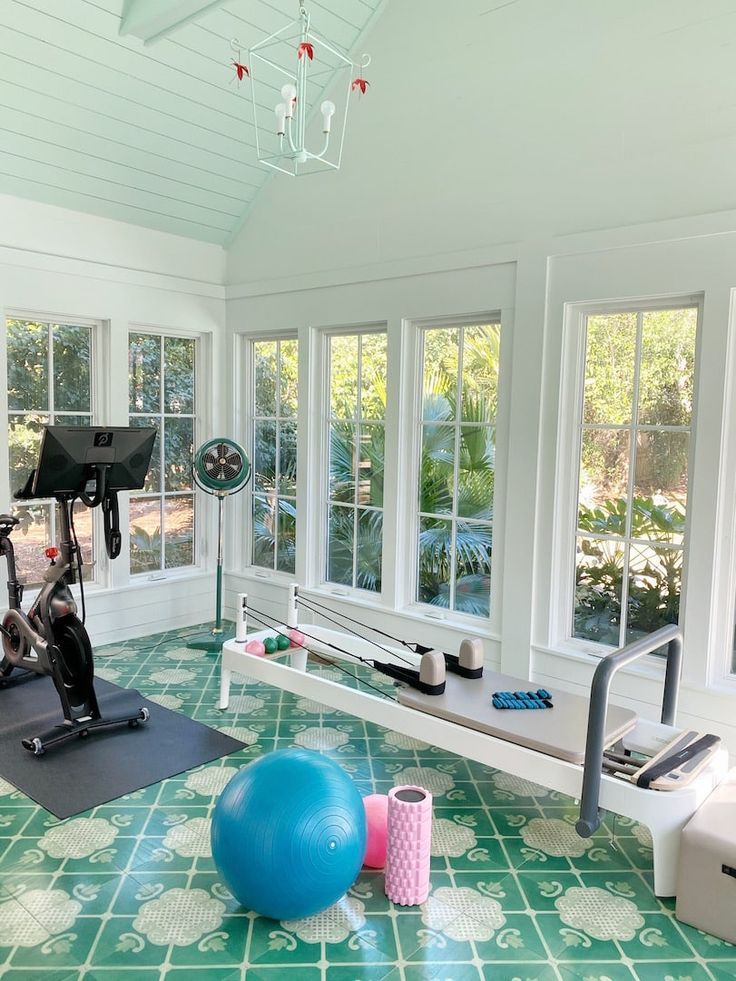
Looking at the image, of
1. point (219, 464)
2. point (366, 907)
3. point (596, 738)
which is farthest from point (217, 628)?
point (596, 738)

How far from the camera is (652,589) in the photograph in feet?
13.7

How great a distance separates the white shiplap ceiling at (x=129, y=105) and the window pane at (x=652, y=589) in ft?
12.2

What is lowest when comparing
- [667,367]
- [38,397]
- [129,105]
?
[38,397]

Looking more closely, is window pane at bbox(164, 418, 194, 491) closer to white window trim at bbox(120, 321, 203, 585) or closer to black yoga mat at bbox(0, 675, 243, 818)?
white window trim at bbox(120, 321, 203, 585)

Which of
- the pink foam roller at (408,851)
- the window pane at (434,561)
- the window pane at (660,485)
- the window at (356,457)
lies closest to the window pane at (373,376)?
the window at (356,457)

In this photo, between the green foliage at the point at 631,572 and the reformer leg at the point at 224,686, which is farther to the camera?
the reformer leg at the point at 224,686

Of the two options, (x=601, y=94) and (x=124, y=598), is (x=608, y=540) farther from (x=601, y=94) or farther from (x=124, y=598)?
(x=124, y=598)

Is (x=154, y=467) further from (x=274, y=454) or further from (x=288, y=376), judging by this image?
(x=288, y=376)

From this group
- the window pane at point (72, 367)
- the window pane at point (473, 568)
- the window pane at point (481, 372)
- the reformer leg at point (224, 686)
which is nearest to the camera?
the reformer leg at point (224, 686)

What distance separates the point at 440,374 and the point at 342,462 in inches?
A: 43.2

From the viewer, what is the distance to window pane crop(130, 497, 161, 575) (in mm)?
5996

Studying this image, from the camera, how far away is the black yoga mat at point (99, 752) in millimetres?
3562

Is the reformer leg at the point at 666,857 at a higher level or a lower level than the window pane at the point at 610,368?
lower

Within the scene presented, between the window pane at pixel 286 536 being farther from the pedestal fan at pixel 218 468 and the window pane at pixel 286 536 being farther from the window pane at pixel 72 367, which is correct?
the window pane at pixel 72 367
